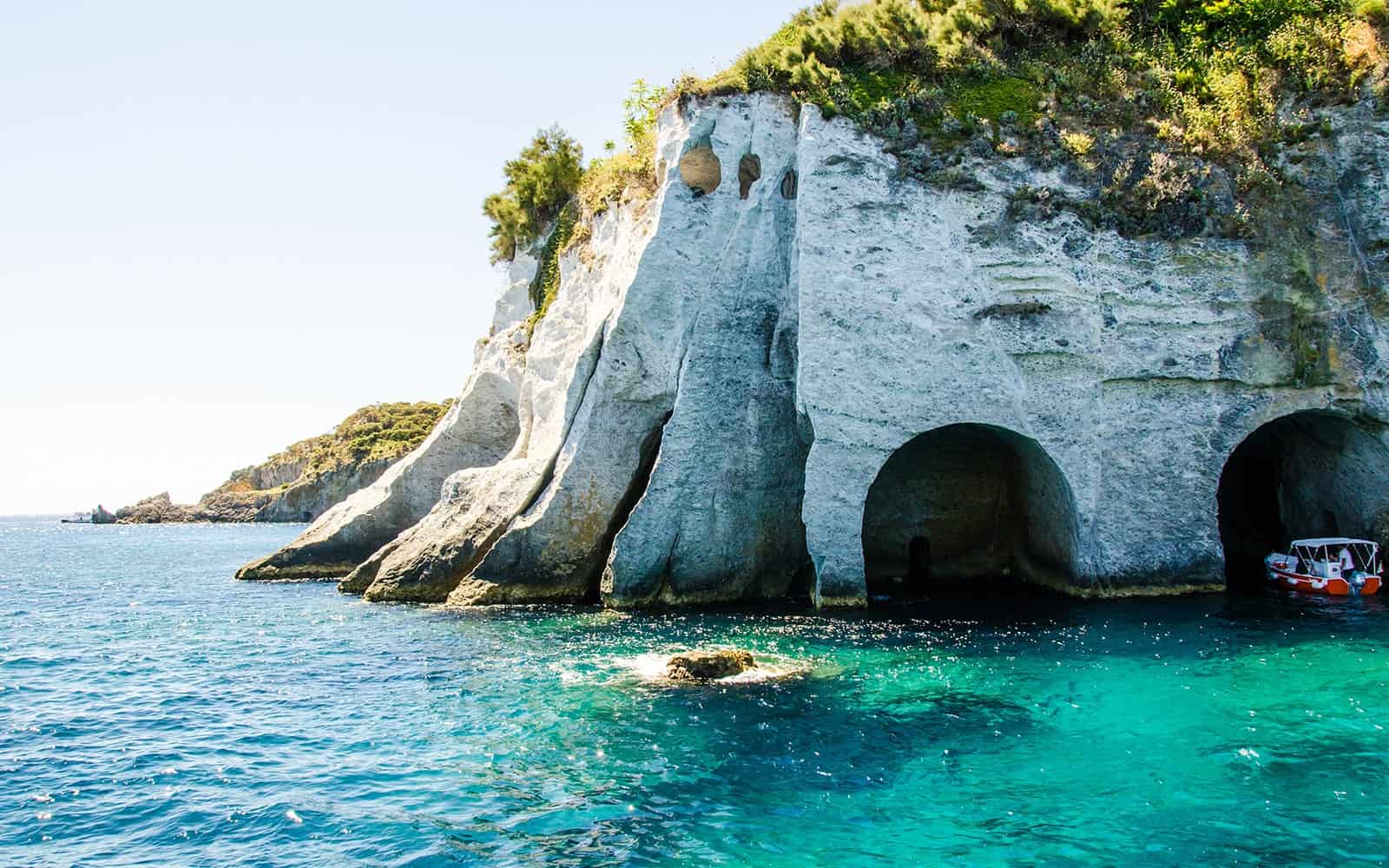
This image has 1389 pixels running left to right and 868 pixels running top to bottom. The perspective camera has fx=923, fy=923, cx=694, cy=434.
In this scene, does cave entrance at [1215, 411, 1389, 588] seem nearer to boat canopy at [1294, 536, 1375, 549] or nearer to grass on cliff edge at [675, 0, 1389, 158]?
boat canopy at [1294, 536, 1375, 549]

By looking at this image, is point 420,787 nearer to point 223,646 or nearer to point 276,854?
point 276,854

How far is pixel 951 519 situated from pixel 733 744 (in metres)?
18.0

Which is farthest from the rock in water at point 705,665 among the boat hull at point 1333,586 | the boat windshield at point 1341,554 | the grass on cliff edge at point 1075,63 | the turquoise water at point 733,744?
the boat windshield at point 1341,554

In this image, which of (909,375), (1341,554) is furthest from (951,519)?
(1341,554)

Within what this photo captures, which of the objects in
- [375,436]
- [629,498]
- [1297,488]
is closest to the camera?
[629,498]

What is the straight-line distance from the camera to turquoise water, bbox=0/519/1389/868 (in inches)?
391

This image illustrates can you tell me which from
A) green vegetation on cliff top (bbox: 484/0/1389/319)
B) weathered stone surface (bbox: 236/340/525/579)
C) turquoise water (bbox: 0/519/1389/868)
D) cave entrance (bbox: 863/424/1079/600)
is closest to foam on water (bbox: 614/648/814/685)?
turquoise water (bbox: 0/519/1389/868)

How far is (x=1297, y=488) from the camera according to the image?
27109 mm

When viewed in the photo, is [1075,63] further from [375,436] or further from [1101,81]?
[375,436]

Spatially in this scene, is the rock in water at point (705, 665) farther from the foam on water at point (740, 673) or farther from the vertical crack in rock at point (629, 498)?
the vertical crack in rock at point (629, 498)

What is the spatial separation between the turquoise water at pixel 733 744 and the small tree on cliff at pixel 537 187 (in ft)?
70.1

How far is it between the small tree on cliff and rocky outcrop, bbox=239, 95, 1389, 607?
1048 centimetres

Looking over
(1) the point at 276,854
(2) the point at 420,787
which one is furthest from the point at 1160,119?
(1) the point at 276,854

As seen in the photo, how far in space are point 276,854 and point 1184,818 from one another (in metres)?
9.83
